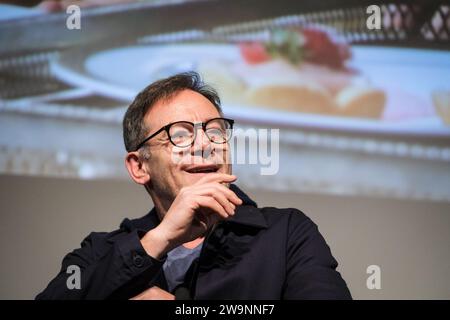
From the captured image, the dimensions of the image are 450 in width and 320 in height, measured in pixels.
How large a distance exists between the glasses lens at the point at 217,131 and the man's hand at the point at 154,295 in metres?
0.38

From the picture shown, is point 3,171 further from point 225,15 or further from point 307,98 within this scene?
point 307,98

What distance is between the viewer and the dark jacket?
132 centimetres

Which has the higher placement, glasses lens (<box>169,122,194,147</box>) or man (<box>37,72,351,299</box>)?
glasses lens (<box>169,122,194,147</box>)

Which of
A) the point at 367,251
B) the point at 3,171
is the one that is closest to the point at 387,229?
the point at 367,251

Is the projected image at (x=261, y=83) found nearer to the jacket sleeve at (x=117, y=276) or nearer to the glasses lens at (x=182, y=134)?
the glasses lens at (x=182, y=134)

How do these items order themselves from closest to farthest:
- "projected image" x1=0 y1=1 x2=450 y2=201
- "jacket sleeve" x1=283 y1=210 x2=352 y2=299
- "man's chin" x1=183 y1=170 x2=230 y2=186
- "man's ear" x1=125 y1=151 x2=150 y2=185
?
"jacket sleeve" x1=283 y1=210 x2=352 y2=299, "man's chin" x1=183 y1=170 x2=230 y2=186, "man's ear" x1=125 y1=151 x2=150 y2=185, "projected image" x1=0 y1=1 x2=450 y2=201

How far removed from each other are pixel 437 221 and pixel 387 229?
191 mm

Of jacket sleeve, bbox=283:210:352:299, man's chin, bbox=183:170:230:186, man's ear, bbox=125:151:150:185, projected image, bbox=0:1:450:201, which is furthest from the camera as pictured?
projected image, bbox=0:1:450:201

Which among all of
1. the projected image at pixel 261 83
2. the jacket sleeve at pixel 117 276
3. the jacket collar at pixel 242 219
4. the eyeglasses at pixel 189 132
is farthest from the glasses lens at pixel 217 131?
the projected image at pixel 261 83

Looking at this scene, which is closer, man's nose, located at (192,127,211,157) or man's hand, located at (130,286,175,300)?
man's hand, located at (130,286,175,300)

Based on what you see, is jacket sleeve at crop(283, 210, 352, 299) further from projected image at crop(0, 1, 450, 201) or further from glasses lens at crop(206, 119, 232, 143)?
projected image at crop(0, 1, 450, 201)

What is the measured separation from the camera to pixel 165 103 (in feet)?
5.09

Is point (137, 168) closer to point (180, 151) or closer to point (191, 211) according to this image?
point (180, 151)

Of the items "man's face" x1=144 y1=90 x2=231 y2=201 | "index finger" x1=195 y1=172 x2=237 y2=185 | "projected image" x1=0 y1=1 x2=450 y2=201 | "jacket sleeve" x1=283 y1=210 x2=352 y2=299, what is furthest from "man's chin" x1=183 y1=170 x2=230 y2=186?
"projected image" x1=0 y1=1 x2=450 y2=201
